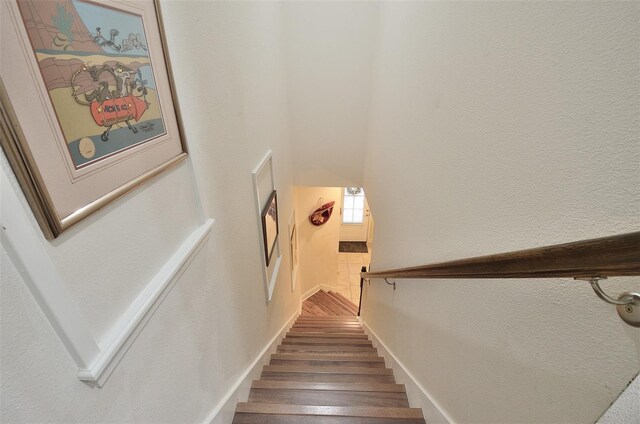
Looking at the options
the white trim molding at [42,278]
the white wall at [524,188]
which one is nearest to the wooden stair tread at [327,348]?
the white wall at [524,188]

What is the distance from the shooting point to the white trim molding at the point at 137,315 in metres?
0.61

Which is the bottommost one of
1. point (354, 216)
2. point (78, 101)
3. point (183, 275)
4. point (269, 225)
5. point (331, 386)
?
point (354, 216)

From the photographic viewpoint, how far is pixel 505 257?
0.69 m

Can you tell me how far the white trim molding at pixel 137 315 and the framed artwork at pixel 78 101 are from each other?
0.95 ft

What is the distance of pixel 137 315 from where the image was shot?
723 mm

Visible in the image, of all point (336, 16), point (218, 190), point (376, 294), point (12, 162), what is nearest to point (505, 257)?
point (12, 162)

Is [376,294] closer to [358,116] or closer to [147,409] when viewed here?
[358,116]

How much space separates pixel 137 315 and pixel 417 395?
1625 millimetres

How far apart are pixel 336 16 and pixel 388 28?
92 cm

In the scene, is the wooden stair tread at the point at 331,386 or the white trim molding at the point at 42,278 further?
the wooden stair tread at the point at 331,386

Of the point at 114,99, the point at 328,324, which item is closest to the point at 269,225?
the point at 114,99

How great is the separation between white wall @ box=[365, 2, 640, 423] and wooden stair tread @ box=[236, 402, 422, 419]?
207mm

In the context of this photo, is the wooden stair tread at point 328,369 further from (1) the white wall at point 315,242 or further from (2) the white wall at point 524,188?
(1) the white wall at point 315,242

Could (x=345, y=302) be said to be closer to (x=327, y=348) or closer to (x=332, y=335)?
(x=332, y=335)
